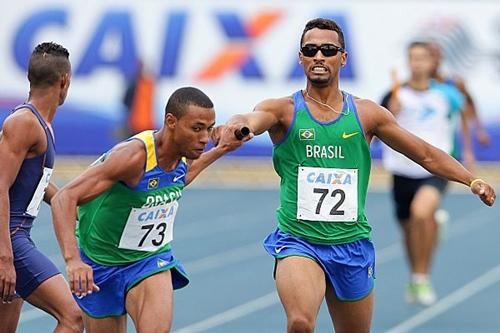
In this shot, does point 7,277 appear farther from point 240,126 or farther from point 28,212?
point 240,126

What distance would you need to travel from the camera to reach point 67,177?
24484mm

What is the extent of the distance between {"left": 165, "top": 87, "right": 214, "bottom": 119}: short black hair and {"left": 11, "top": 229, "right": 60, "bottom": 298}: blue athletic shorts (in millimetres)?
1085

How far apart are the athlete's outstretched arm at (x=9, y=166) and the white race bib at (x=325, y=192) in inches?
61.0

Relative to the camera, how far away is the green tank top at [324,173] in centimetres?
764

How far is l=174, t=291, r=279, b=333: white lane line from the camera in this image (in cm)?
1093

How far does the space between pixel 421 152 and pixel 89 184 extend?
2061 millimetres

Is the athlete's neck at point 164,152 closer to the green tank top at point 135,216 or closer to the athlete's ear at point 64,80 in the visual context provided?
the green tank top at point 135,216

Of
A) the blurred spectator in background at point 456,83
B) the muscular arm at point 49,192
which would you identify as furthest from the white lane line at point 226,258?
the muscular arm at point 49,192

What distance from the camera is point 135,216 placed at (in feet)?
23.9

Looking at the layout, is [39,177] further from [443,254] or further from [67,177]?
[67,177]

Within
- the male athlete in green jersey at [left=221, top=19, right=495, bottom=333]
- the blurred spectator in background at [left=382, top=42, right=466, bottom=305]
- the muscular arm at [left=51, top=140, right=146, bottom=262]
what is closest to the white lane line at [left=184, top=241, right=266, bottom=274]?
the blurred spectator in background at [left=382, top=42, right=466, bottom=305]

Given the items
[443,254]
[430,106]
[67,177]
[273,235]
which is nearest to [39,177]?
[273,235]

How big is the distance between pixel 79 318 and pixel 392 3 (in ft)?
60.2

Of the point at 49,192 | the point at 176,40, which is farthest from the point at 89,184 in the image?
the point at 176,40
